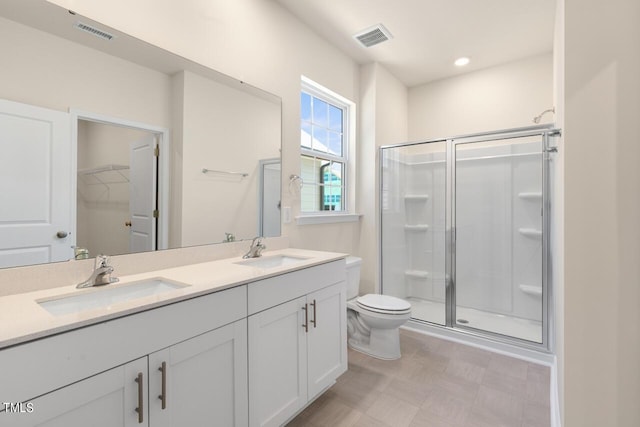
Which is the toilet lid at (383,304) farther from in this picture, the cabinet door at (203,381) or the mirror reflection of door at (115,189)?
the mirror reflection of door at (115,189)

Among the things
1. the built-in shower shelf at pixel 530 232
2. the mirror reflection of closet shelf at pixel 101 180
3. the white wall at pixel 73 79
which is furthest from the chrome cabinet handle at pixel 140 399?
the built-in shower shelf at pixel 530 232

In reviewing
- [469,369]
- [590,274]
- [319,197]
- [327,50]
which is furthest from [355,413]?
[327,50]

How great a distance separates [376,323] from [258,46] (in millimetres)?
2267

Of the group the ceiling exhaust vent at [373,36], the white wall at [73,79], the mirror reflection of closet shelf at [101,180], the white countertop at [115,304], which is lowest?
the white countertop at [115,304]

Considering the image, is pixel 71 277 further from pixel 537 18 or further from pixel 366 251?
pixel 537 18

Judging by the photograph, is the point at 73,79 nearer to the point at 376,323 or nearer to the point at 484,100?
the point at 376,323

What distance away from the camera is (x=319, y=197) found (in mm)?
2877

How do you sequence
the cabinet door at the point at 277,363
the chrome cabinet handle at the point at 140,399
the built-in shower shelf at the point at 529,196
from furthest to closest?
the built-in shower shelf at the point at 529,196 → the cabinet door at the point at 277,363 → the chrome cabinet handle at the point at 140,399

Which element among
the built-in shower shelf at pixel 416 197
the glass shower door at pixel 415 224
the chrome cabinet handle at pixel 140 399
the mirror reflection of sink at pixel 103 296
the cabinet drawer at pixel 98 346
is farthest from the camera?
the built-in shower shelf at pixel 416 197

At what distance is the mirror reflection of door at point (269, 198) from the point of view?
2135 mm

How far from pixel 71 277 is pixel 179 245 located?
0.49 meters

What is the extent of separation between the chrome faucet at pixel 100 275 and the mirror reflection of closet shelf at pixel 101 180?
0.28m

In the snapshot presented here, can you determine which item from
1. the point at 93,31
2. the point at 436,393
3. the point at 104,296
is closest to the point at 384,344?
the point at 436,393

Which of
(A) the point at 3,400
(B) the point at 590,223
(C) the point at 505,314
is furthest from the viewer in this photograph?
(C) the point at 505,314
